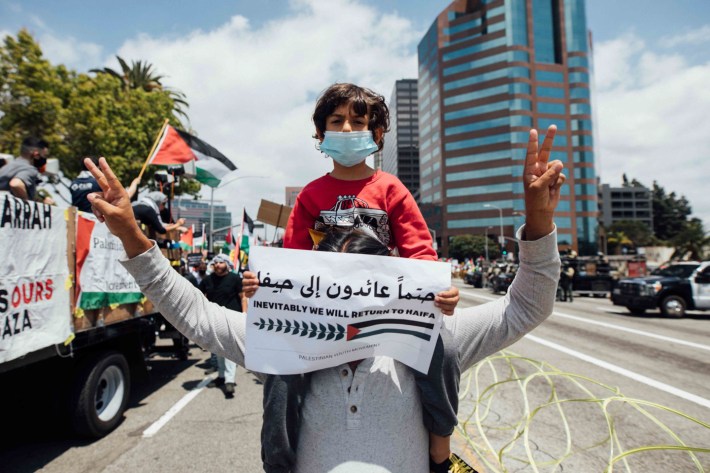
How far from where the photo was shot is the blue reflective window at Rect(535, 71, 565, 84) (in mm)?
89438

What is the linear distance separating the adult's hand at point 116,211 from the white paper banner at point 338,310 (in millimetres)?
394

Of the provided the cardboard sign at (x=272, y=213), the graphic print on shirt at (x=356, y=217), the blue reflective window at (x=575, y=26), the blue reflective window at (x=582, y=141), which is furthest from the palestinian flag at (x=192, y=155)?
the blue reflective window at (x=575, y=26)

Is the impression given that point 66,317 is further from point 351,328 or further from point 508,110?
point 508,110

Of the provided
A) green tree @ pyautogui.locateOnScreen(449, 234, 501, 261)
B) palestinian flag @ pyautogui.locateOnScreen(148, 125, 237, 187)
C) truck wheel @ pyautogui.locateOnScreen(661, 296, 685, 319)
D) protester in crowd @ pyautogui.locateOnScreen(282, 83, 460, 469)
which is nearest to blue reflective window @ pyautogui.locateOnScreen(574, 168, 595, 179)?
green tree @ pyautogui.locateOnScreen(449, 234, 501, 261)

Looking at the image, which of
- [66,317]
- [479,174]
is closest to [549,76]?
[479,174]

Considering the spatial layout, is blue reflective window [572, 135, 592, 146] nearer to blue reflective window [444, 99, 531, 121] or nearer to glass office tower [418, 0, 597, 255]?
glass office tower [418, 0, 597, 255]

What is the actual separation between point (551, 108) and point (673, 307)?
87.1m

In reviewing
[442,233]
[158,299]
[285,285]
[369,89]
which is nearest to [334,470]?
[285,285]

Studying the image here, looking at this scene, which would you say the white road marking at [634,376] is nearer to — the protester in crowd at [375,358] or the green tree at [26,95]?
the protester in crowd at [375,358]

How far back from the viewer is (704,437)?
4609mm

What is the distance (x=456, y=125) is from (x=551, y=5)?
108ft

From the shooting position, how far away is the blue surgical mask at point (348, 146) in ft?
5.86

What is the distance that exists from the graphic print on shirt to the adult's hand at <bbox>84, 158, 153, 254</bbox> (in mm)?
697

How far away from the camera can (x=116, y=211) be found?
140 centimetres
